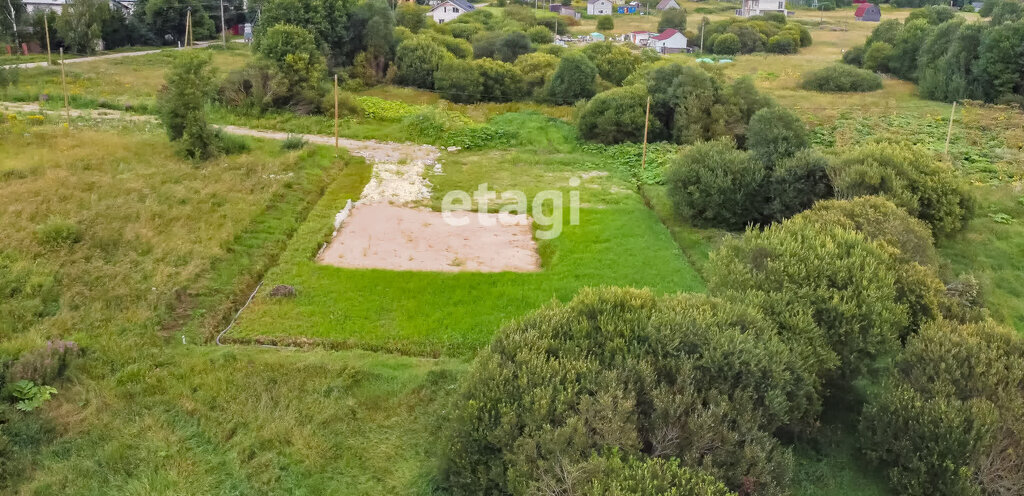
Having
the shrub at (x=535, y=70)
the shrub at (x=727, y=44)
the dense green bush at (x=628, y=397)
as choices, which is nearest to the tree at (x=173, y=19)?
the shrub at (x=535, y=70)

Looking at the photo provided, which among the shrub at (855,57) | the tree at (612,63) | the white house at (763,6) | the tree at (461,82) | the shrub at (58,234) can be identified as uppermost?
the white house at (763,6)

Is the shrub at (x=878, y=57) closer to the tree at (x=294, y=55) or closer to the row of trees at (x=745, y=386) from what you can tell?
the tree at (x=294, y=55)

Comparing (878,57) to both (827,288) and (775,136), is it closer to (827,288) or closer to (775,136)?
(775,136)

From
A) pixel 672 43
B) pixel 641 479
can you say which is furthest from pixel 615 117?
pixel 672 43

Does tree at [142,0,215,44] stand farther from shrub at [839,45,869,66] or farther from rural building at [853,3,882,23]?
rural building at [853,3,882,23]

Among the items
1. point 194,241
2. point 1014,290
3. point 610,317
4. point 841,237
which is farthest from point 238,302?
point 1014,290

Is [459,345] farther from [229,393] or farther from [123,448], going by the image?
[123,448]
